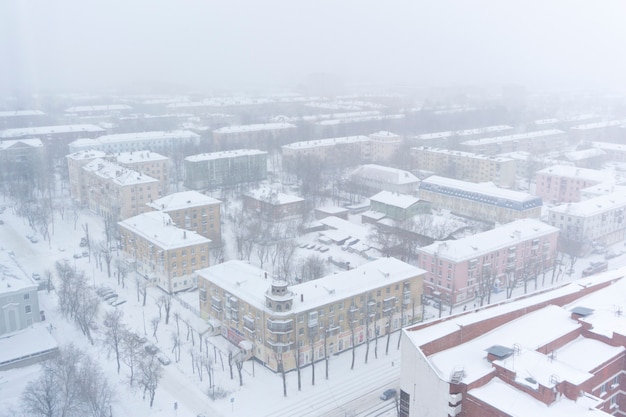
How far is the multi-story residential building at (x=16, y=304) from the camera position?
32.4 ft

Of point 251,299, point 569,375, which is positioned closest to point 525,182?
point 251,299

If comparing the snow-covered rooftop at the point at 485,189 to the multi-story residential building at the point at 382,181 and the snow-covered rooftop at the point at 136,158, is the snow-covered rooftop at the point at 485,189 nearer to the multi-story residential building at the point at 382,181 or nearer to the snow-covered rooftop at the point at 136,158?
the multi-story residential building at the point at 382,181

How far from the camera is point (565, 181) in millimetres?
19453

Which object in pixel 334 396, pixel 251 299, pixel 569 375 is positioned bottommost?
pixel 334 396

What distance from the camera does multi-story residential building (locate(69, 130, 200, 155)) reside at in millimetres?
23948

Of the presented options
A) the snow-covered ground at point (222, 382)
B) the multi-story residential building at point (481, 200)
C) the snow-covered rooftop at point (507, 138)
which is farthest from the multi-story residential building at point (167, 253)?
the snow-covered rooftop at point (507, 138)

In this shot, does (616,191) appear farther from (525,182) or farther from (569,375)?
(569,375)

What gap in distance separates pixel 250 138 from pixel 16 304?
64.8 feet

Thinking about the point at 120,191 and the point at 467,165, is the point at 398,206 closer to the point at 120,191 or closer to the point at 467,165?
the point at 467,165

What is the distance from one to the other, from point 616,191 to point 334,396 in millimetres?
12490

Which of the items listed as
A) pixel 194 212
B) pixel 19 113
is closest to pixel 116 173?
pixel 194 212

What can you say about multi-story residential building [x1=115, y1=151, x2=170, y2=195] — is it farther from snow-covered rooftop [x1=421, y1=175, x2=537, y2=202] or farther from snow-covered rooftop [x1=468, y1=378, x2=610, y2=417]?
snow-covered rooftop [x1=468, y1=378, x2=610, y2=417]

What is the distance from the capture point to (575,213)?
1503 centimetres

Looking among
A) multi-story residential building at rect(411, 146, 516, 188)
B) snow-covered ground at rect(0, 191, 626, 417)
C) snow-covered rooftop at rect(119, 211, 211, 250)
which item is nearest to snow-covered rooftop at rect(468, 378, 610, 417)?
snow-covered ground at rect(0, 191, 626, 417)
